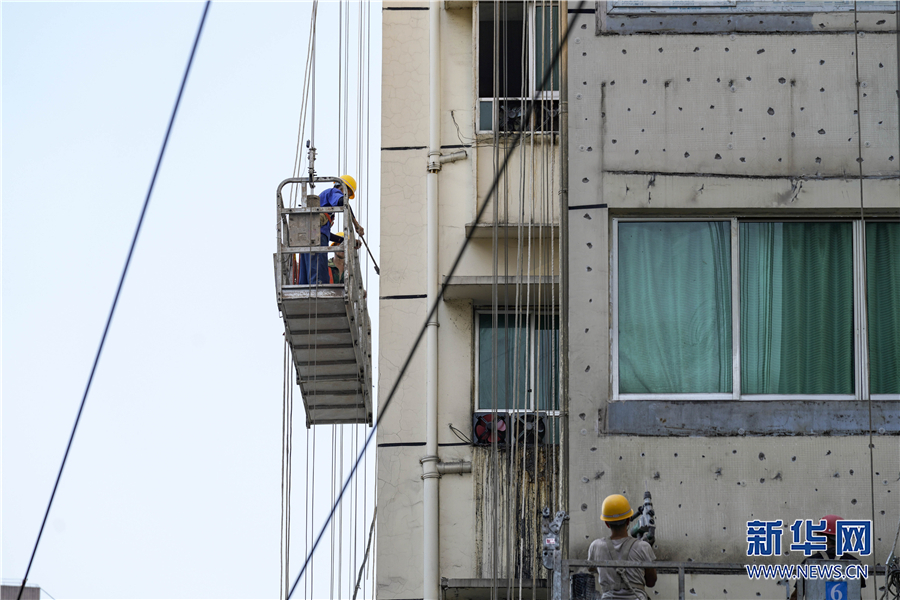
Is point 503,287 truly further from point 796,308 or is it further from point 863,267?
point 863,267

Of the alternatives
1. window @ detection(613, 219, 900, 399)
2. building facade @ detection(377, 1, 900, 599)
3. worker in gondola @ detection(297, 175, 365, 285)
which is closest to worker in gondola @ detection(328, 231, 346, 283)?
Result: worker in gondola @ detection(297, 175, 365, 285)

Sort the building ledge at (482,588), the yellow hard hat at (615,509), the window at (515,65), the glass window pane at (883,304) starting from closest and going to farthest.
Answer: the yellow hard hat at (615,509) → the glass window pane at (883,304) → the building ledge at (482,588) → the window at (515,65)

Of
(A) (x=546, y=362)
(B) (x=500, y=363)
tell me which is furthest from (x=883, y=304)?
(B) (x=500, y=363)

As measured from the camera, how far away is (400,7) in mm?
16016

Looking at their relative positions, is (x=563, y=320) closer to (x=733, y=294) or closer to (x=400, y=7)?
(x=733, y=294)

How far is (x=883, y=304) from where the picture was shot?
37.4ft

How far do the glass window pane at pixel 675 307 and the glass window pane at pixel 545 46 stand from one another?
3795 millimetres

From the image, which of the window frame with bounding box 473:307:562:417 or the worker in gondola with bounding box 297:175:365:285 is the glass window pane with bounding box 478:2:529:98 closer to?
the worker in gondola with bounding box 297:175:365:285

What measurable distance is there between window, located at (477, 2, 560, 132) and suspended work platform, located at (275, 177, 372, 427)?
2.30 meters

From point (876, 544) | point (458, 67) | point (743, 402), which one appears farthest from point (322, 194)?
point (876, 544)

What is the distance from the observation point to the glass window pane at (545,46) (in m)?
15.2

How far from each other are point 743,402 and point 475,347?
456 cm

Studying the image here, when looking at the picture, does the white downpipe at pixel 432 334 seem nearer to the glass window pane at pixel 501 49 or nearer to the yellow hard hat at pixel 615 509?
the glass window pane at pixel 501 49

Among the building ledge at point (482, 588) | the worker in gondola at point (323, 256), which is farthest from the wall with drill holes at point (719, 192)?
the worker in gondola at point (323, 256)
